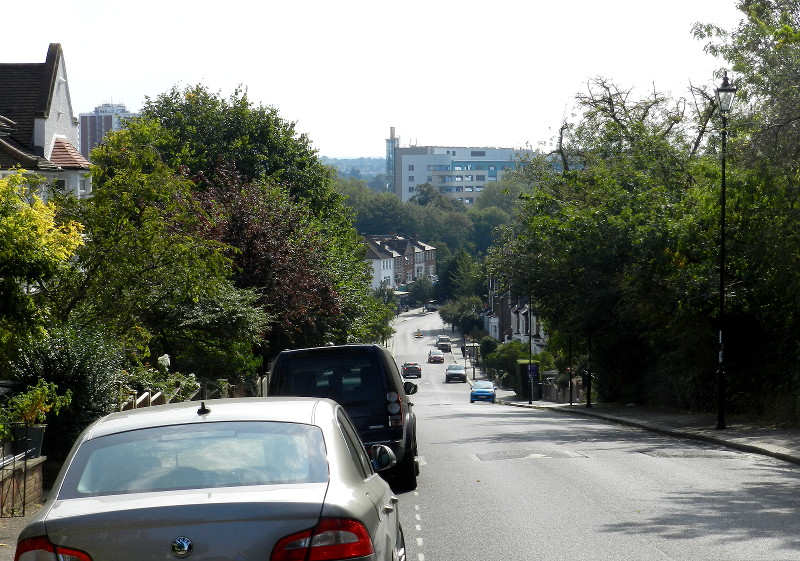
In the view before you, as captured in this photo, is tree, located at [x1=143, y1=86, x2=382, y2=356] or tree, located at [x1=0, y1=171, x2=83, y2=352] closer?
tree, located at [x1=0, y1=171, x2=83, y2=352]

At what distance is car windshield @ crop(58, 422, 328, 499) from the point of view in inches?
211

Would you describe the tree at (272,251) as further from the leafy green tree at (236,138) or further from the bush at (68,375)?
the bush at (68,375)

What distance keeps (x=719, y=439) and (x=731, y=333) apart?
8206mm

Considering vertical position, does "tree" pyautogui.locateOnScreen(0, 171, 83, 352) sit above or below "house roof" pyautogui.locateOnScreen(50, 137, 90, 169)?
below

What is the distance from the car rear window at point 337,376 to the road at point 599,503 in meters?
1.47

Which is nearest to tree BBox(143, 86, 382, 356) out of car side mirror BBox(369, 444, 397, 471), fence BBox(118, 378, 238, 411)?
fence BBox(118, 378, 238, 411)

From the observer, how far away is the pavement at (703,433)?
36.9 ft

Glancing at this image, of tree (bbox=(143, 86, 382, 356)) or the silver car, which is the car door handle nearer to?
the silver car

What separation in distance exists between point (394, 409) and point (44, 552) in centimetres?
901

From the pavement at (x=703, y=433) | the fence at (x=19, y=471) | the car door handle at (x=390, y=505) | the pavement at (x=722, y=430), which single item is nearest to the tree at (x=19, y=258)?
the fence at (x=19, y=471)

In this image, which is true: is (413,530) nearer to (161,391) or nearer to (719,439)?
(161,391)

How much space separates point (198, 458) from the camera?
5543 mm

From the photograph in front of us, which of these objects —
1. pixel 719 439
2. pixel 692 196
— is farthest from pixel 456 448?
pixel 692 196

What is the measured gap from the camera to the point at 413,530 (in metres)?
10.8
